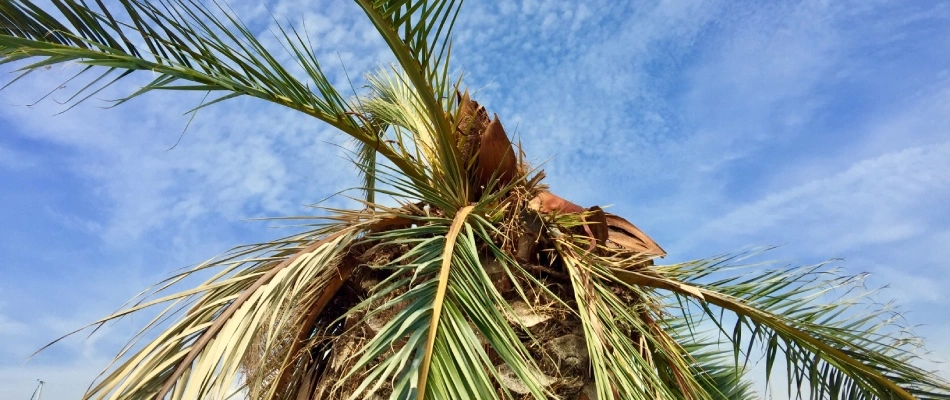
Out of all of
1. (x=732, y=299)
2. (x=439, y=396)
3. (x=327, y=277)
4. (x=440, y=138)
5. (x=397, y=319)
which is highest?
(x=440, y=138)

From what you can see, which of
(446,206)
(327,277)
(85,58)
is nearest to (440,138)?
(446,206)

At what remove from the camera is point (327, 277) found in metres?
2.78

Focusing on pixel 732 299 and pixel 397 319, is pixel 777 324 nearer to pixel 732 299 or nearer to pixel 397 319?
pixel 732 299

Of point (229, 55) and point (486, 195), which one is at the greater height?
point (229, 55)

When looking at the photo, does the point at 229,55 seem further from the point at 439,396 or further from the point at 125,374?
the point at 439,396

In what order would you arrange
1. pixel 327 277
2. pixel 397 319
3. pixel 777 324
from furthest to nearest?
1. pixel 777 324
2. pixel 327 277
3. pixel 397 319

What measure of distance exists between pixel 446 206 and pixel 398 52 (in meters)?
0.67

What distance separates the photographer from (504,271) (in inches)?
100

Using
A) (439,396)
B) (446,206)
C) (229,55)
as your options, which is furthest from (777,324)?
(229,55)

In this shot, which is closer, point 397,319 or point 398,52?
point 397,319

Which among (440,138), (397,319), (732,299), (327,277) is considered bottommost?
(397,319)

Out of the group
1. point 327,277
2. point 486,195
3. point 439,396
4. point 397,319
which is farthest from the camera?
point 327,277

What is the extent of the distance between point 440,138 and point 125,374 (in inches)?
49.2

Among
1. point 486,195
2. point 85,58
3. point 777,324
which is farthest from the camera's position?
point 777,324
